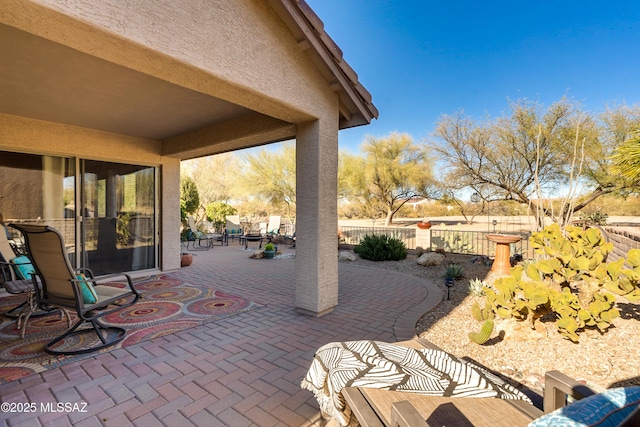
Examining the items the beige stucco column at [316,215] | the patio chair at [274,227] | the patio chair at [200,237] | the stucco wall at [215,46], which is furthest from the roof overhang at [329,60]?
the patio chair at [274,227]

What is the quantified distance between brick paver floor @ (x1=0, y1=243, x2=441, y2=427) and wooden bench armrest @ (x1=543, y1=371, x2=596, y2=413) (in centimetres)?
131

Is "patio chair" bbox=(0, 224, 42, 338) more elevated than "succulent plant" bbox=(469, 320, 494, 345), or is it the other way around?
"patio chair" bbox=(0, 224, 42, 338)

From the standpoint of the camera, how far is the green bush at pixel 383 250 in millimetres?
7961

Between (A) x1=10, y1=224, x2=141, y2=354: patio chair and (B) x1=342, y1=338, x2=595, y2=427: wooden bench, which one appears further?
(A) x1=10, y1=224, x2=141, y2=354: patio chair

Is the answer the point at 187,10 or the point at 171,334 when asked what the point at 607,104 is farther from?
the point at 171,334

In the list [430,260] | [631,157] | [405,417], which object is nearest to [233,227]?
[430,260]

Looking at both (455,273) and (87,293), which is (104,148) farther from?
(455,273)

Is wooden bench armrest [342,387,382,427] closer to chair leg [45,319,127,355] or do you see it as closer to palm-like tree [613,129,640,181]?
chair leg [45,319,127,355]

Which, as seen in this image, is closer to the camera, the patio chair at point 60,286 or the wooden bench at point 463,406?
the wooden bench at point 463,406

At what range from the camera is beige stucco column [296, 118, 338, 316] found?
373 centimetres

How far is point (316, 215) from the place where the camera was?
3.74 meters

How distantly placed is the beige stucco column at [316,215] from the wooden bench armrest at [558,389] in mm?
2613

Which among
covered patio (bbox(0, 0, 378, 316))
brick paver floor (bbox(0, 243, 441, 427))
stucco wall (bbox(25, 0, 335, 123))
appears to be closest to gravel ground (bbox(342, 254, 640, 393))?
brick paver floor (bbox(0, 243, 441, 427))

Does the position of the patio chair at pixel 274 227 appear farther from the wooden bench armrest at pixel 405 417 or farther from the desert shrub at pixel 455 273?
the wooden bench armrest at pixel 405 417
